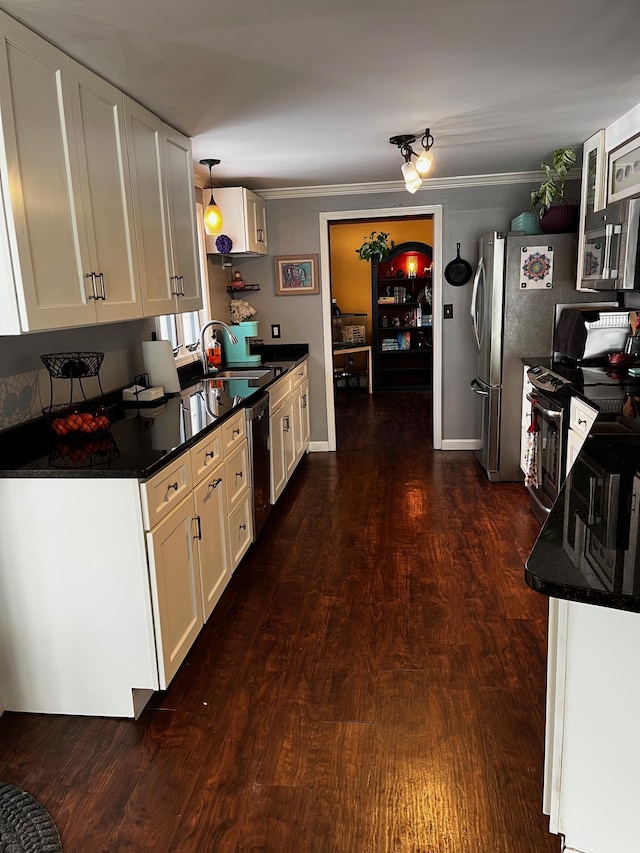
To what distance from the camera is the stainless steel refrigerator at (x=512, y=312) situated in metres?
4.23

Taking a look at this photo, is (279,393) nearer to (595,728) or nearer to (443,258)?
(443,258)

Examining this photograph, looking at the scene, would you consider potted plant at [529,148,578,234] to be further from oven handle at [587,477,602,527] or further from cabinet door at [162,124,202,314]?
oven handle at [587,477,602,527]

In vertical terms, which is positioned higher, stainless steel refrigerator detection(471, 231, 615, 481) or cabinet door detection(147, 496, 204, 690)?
stainless steel refrigerator detection(471, 231, 615, 481)

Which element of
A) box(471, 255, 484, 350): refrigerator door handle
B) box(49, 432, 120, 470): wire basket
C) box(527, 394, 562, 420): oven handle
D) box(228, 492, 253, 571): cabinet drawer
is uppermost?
box(471, 255, 484, 350): refrigerator door handle

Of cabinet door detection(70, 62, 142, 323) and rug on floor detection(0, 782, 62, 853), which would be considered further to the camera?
cabinet door detection(70, 62, 142, 323)

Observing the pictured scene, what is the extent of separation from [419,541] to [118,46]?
8.95ft

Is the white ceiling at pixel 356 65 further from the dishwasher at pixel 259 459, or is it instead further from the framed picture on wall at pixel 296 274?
the framed picture on wall at pixel 296 274

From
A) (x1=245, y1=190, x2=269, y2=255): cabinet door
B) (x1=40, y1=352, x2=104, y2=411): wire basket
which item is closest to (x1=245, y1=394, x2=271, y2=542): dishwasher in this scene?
(x1=40, y1=352, x2=104, y2=411): wire basket

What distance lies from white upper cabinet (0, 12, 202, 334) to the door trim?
2358 mm

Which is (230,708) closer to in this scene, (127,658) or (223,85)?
(127,658)

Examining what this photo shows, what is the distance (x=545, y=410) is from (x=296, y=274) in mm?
2581

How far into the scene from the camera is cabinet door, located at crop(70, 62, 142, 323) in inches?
87.4

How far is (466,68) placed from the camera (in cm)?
243

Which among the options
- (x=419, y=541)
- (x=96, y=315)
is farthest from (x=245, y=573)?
(x=96, y=315)
